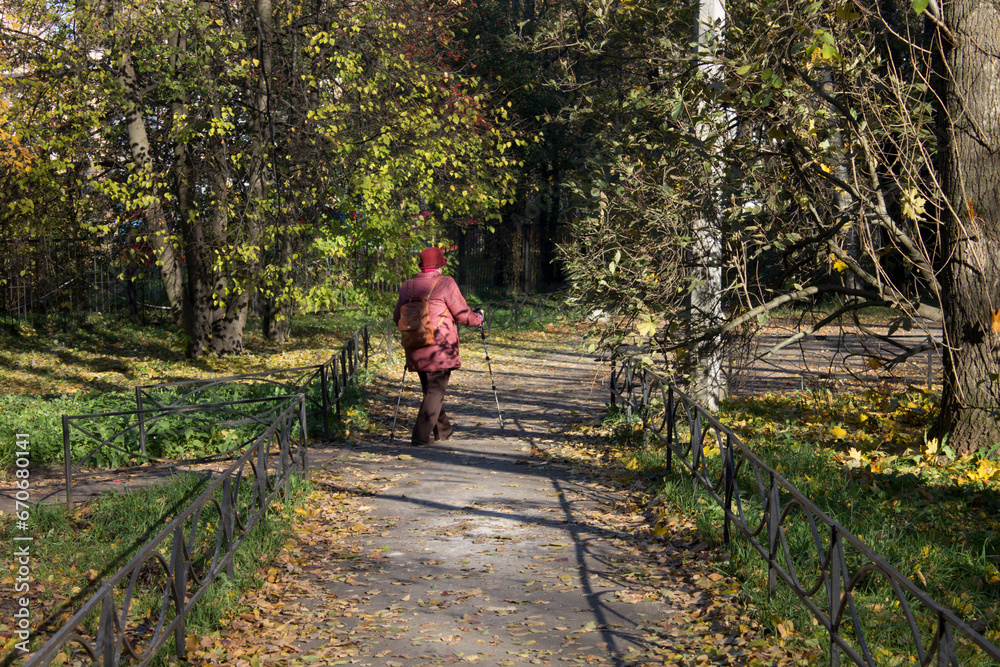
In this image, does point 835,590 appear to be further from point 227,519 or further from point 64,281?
point 64,281

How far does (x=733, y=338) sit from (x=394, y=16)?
38.7 ft

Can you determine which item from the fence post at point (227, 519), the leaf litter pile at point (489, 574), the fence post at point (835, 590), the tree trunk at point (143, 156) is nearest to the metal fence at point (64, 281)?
the tree trunk at point (143, 156)

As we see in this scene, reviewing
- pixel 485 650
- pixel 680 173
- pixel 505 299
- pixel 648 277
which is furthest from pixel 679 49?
pixel 505 299

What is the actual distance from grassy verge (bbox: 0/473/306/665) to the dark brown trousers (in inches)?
83.4

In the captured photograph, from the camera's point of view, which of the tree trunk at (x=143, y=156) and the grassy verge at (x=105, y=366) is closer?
the grassy verge at (x=105, y=366)

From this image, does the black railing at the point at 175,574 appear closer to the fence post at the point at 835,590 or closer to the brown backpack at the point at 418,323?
the brown backpack at the point at 418,323

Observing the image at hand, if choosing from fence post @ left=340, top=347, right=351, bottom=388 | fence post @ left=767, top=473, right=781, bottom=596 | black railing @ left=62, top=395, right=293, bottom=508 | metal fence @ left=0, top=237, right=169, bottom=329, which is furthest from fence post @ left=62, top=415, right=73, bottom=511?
metal fence @ left=0, top=237, right=169, bottom=329

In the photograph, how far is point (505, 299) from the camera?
28.9 m

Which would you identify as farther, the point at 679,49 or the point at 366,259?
the point at 366,259

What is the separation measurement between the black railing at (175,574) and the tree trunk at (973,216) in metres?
5.77

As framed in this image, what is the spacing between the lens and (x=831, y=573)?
4250 millimetres

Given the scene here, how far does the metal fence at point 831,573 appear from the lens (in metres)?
3.49

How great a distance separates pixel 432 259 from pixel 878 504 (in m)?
5.06

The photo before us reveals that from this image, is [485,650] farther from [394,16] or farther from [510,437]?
[394,16]
